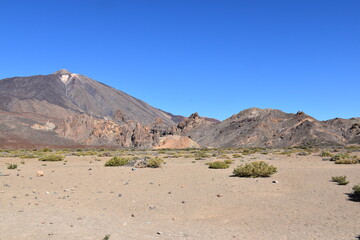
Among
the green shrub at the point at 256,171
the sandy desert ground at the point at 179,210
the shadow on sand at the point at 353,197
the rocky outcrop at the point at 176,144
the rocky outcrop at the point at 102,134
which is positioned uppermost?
the rocky outcrop at the point at 102,134

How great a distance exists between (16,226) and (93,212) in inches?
81.8

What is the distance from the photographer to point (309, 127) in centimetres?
9169

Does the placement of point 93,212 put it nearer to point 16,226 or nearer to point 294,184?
point 16,226

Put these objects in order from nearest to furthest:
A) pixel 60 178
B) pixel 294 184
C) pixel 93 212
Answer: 1. pixel 93 212
2. pixel 294 184
3. pixel 60 178

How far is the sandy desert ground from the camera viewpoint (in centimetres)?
727

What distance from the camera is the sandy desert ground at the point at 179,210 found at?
7273 millimetres

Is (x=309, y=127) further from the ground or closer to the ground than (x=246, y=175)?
further from the ground

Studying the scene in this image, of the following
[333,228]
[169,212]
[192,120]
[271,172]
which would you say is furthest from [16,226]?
[192,120]

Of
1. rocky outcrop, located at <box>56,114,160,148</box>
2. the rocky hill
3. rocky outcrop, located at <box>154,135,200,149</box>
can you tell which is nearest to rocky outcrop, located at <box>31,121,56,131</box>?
the rocky hill

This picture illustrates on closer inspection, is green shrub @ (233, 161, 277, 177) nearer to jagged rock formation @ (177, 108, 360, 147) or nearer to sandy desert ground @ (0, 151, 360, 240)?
sandy desert ground @ (0, 151, 360, 240)

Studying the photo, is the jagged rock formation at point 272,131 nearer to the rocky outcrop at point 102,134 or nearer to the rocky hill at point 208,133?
the rocky hill at point 208,133

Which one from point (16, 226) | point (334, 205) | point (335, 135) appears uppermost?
point (335, 135)

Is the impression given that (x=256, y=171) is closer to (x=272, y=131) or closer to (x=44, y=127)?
(x=272, y=131)

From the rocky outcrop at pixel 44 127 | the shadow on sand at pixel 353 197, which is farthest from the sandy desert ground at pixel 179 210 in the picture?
the rocky outcrop at pixel 44 127
